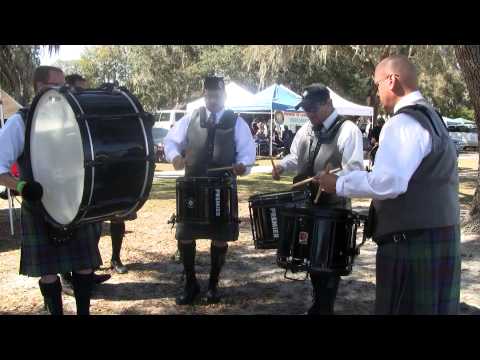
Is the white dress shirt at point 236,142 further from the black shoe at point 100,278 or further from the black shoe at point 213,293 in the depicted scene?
the black shoe at point 100,278

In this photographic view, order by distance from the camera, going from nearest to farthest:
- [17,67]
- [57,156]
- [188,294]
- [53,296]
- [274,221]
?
1. [57,156]
2. [53,296]
3. [274,221]
4. [188,294]
5. [17,67]

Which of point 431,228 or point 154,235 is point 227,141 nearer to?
point 431,228

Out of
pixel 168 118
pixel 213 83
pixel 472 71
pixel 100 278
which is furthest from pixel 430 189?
pixel 168 118

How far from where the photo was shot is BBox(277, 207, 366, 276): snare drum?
10.0 feet

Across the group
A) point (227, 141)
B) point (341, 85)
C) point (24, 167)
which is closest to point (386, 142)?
point (227, 141)

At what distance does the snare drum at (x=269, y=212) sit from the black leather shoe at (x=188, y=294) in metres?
0.88

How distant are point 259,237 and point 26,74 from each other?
1020 centimetres

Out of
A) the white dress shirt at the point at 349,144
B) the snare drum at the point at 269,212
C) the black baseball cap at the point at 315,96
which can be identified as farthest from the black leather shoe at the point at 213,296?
the black baseball cap at the point at 315,96

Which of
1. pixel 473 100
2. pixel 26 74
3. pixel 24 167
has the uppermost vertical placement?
pixel 26 74

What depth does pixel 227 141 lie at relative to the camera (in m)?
4.17

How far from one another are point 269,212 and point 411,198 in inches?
50.3

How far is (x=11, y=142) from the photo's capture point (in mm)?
3127

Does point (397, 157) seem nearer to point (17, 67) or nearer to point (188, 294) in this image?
point (188, 294)

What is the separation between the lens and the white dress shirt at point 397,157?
2377 mm
